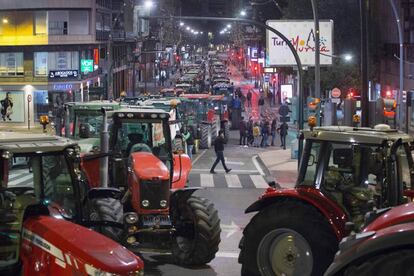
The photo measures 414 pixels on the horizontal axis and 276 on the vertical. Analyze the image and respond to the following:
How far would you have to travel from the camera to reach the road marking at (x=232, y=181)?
74.2ft

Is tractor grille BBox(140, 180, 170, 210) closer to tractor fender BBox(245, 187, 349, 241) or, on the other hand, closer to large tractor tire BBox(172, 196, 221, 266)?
large tractor tire BBox(172, 196, 221, 266)

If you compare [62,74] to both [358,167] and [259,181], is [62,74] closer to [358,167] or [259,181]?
[259,181]

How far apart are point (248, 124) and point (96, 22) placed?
26064 millimetres

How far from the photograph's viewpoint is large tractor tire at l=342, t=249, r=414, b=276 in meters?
4.23

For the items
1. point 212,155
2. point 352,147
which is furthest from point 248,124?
point 352,147

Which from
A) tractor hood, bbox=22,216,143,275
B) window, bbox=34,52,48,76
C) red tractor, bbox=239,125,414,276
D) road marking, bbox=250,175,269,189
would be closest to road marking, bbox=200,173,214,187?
road marking, bbox=250,175,269,189

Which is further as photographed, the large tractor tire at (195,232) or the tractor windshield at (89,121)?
the tractor windshield at (89,121)

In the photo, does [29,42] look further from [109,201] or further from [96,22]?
[109,201]

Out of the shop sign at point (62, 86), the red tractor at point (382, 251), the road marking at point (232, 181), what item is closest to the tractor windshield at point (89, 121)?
the road marking at point (232, 181)

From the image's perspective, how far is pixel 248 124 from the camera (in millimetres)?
36500

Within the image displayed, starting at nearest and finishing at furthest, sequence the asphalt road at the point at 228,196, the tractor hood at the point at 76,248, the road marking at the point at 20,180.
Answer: the tractor hood at the point at 76,248
the road marking at the point at 20,180
the asphalt road at the point at 228,196

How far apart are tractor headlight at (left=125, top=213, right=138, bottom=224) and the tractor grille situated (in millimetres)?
219

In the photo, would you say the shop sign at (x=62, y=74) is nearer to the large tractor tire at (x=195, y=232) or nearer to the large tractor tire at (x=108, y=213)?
the large tractor tire at (x=195, y=232)

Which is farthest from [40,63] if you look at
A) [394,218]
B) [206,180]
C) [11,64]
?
[394,218]
